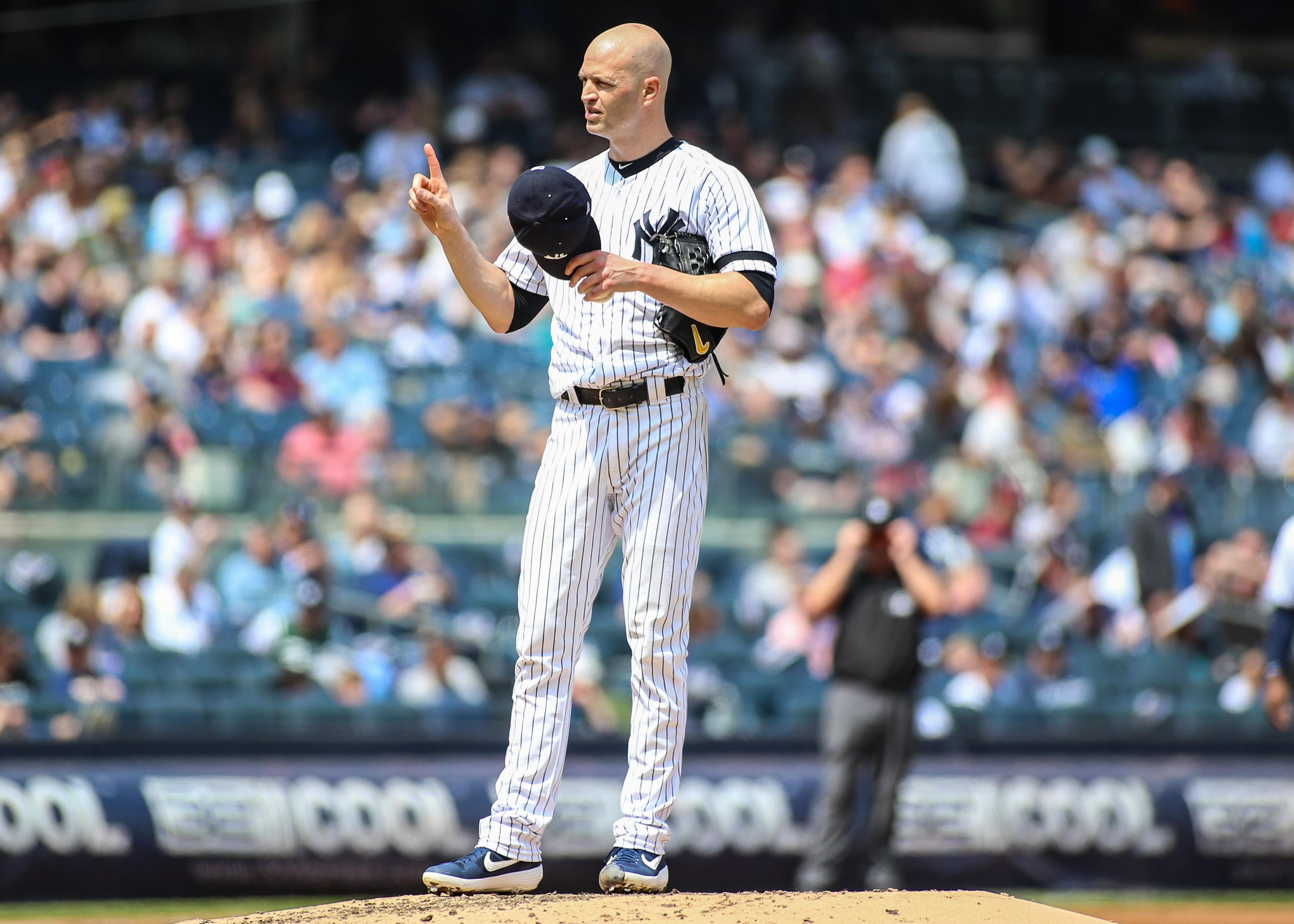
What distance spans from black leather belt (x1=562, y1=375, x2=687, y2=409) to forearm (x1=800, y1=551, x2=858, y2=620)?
152 inches

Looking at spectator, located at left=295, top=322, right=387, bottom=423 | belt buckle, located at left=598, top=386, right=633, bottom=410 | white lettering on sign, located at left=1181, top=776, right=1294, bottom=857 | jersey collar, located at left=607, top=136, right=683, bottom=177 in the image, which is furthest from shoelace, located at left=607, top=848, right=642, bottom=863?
spectator, located at left=295, top=322, right=387, bottom=423

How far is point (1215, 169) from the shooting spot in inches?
574

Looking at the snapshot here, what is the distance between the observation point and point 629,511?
407cm

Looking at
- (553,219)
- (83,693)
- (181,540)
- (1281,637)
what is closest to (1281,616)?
(1281,637)

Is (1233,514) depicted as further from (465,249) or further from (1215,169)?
(465,249)

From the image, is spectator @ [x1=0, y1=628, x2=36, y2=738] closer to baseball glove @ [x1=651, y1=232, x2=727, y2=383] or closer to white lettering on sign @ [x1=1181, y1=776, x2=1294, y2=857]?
baseball glove @ [x1=651, y1=232, x2=727, y2=383]

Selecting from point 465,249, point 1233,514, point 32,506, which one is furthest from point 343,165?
point 465,249

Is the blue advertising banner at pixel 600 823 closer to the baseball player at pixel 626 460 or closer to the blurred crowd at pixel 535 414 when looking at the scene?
the blurred crowd at pixel 535 414

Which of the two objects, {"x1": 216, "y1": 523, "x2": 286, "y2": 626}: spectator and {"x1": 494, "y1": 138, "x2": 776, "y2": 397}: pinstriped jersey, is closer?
{"x1": 494, "y1": 138, "x2": 776, "y2": 397}: pinstriped jersey

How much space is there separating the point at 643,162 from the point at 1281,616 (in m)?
4.38

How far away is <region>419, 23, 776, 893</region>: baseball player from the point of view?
3.99 metres

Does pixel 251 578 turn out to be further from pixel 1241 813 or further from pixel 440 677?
pixel 1241 813

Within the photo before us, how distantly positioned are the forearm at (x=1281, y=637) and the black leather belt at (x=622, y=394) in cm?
417

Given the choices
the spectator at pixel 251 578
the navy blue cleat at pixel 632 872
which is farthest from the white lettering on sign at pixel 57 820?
the navy blue cleat at pixel 632 872
